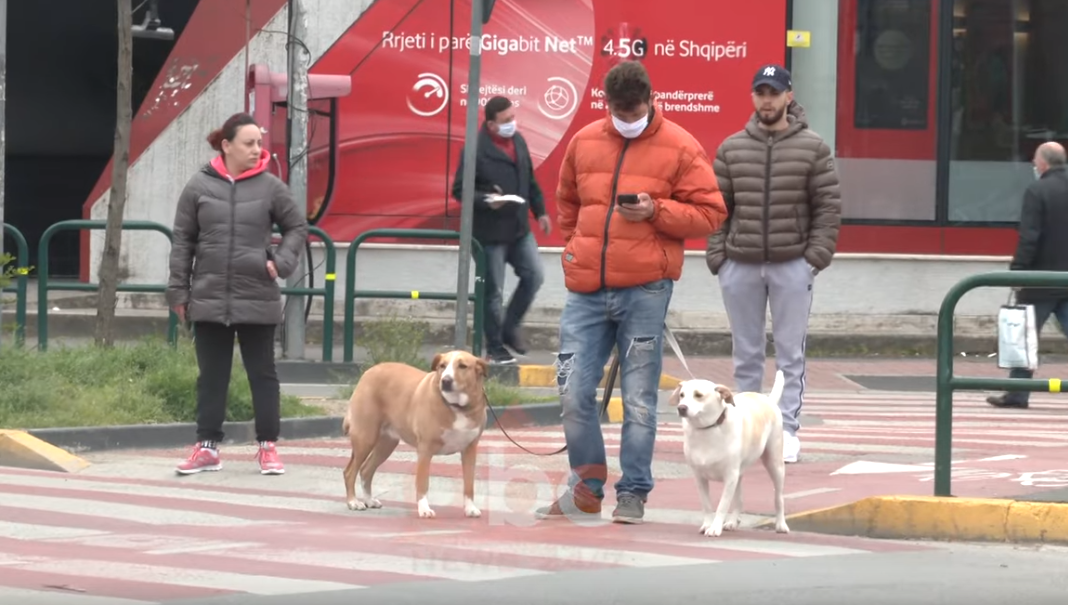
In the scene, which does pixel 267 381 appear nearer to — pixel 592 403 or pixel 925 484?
pixel 592 403

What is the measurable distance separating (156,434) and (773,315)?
3.73 m

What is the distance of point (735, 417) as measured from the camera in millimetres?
8297

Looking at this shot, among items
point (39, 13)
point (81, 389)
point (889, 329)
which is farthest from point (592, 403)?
point (39, 13)

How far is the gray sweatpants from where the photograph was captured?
1049 centimetres

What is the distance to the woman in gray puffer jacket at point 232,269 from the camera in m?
10.2

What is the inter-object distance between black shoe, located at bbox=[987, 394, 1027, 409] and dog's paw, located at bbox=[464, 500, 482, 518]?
6412mm

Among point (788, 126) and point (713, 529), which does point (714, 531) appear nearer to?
point (713, 529)

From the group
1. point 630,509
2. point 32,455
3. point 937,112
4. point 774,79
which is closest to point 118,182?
point 32,455

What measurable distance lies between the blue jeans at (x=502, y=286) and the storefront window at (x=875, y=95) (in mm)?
4572

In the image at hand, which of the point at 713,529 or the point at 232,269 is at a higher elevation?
the point at 232,269

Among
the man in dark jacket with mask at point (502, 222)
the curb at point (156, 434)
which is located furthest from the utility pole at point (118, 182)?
the man in dark jacket with mask at point (502, 222)

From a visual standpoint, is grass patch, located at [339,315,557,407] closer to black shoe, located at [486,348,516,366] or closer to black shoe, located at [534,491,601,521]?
black shoe, located at [486,348,516,366]

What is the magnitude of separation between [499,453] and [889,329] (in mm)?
8574

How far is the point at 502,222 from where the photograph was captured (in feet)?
51.2
